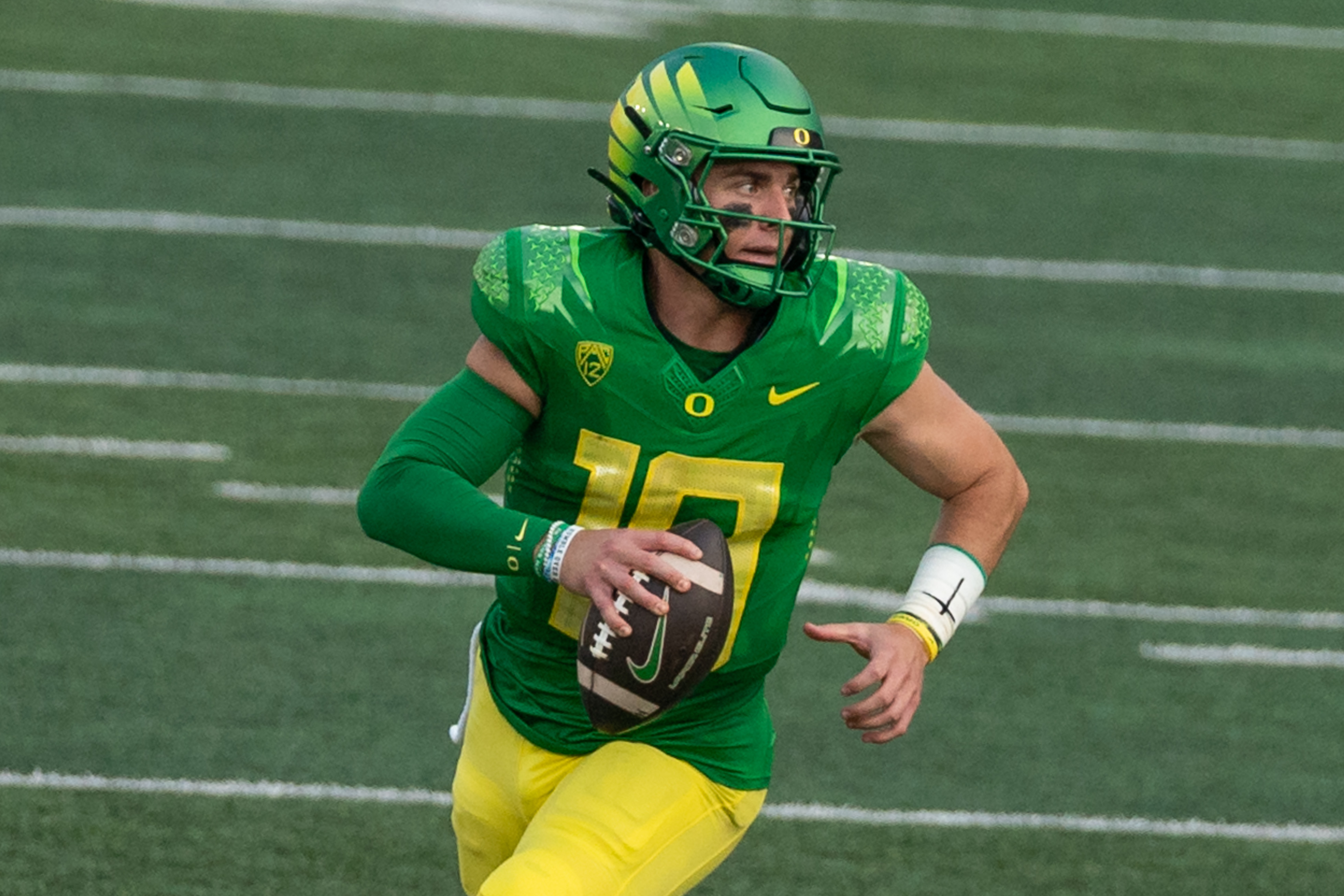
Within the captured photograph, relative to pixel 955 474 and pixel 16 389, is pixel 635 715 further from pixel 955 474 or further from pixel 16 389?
pixel 16 389

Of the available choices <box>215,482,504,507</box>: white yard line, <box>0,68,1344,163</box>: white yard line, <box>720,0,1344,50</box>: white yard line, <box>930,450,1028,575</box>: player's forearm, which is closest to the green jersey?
<box>930,450,1028,575</box>: player's forearm

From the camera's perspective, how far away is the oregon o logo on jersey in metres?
3.34

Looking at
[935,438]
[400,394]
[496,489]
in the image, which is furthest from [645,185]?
[400,394]

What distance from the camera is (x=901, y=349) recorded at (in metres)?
3.43

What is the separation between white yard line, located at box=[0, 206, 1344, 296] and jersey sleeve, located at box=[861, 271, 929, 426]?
6110 mm

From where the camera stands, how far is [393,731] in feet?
18.4

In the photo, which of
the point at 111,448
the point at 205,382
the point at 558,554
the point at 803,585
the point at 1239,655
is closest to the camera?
the point at 558,554

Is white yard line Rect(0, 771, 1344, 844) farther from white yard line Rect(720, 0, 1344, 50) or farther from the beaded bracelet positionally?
white yard line Rect(720, 0, 1344, 50)

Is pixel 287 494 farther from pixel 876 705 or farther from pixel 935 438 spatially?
pixel 876 705

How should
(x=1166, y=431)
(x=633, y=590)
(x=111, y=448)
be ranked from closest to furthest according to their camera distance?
(x=633, y=590)
(x=111, y=448)
(x=1166, y=431)

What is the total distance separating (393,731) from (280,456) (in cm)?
190

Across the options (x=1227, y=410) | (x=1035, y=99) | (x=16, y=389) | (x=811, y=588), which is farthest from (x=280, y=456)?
(x=1035, y=99)

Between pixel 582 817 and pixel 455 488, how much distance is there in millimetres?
500

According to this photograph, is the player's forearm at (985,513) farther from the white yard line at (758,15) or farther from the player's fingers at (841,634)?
the white yard line at (758,15)
